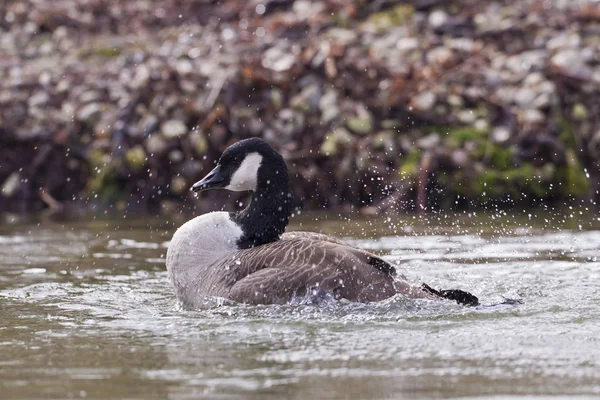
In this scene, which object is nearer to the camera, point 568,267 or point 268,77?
point 568,267

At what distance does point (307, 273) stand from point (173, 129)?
731 centimetres

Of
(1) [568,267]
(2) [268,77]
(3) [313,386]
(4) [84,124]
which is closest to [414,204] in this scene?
(2) [268,77]

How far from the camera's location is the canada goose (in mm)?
7430

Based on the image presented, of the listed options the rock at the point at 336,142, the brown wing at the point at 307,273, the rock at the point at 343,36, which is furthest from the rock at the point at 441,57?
the brown wing at the point at 307,273

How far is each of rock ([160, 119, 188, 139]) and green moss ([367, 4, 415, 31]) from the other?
372cm

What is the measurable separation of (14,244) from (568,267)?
237 inches

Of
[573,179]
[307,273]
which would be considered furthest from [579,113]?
[307,273]

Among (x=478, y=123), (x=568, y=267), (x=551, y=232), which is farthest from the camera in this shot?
(x=478, y=123)

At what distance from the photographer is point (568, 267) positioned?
30.4 feet

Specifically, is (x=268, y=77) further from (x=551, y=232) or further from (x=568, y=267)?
(x=568, y=267)

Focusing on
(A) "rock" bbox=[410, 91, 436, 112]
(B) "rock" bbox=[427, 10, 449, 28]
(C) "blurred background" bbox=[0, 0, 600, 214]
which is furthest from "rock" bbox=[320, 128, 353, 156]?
(B) "rock" bbox=[427, 10, 449, 28]

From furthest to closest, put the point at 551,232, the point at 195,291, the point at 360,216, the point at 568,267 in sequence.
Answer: the point at 360,216, the point at 551,232, the point at 568,267, the point at 195,291

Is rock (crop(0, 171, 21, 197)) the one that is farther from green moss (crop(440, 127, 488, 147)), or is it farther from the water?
green moss (crop(440, 127, 488, 147))

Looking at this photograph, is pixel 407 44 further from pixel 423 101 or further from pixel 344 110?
pixel 344 110
